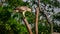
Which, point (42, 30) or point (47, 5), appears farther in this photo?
point (47, 5)

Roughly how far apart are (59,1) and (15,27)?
4.57 feet

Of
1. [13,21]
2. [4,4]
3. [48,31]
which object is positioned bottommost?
[48,31]

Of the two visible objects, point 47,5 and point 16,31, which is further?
point 47,5

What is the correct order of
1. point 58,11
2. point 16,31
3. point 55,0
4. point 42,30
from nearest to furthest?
1. point 16,31
2. point 42,30
3. point 55,0
4. point 58,11

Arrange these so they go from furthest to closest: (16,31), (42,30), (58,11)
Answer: (58,11)
(42,30)
(16,31)

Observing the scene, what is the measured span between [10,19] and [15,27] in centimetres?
10

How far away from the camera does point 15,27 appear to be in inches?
70.7

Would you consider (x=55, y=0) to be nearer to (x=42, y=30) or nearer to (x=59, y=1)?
(x=59, y=1)

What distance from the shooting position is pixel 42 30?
6.51 feet

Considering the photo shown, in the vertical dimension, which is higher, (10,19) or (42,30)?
(10,19)

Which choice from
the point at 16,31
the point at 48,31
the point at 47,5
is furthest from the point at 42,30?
the point at 47,5

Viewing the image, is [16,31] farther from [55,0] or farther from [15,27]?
[55,0]

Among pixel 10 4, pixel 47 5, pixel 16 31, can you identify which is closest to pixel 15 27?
pixel 16 31

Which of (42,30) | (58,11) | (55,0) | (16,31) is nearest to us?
(16,31)
